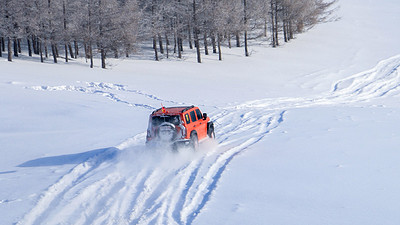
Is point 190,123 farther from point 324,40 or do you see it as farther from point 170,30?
point 324,40

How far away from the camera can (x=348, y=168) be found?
10.9m

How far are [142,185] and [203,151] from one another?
386cm

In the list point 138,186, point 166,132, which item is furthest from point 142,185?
point 166,132

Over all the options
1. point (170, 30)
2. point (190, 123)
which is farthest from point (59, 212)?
point (170, 30)

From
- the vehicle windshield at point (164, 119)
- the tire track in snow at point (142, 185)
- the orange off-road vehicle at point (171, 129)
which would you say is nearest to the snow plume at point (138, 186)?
the tire track in snow at point (142, 185)

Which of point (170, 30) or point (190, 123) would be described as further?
point (170, 30)

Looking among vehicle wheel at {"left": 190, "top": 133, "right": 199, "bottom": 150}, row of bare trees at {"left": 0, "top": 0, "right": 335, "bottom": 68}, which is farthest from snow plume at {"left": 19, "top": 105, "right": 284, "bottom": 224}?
row of bare trees at {"left": 0, "top": 0, "right": 335, "bottom": 68}

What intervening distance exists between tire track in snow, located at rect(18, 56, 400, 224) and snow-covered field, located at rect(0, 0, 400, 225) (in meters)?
0.04

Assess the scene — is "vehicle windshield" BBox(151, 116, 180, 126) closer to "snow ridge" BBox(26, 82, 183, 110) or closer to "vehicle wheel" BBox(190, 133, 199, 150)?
"vehicle wheel" BBox(190, 133, 199, 150)

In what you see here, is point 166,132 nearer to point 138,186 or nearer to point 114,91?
point 138,186

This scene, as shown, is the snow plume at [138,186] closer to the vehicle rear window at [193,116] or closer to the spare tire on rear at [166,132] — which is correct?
the spare tire on rear at [166,132]

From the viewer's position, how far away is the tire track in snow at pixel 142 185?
8.16m

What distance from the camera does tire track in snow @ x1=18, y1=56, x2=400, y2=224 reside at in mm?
8156

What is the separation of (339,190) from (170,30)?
32.2 metres
